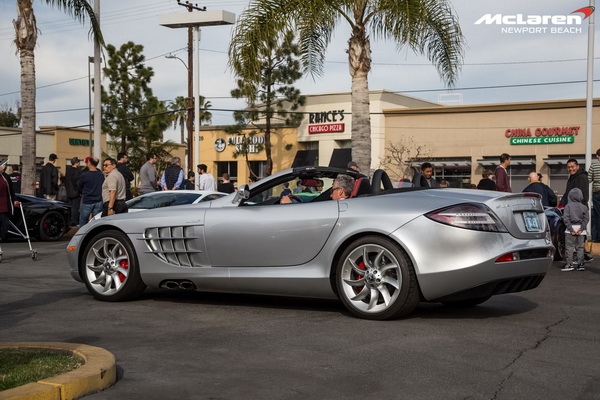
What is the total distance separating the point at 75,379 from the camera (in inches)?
171

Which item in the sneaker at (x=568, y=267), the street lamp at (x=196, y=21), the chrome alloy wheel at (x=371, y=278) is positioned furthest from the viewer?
the street lamp at (x=196, y=21)

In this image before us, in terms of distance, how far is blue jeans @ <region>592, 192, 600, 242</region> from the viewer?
15097 mm

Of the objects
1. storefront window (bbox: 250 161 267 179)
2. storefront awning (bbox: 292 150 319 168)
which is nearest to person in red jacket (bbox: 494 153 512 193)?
storefront awning (bbox: 292 150 319 168)

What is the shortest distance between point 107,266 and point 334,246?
2.63 m

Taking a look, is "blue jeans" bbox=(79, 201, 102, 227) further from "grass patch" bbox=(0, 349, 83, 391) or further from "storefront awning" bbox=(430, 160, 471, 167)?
"storefront awning" bbox=(430, 160, 471, 167)

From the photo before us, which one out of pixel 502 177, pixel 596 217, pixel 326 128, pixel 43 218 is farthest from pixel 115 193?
pixel 326 128

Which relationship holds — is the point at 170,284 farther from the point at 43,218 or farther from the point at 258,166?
the point at 258,166

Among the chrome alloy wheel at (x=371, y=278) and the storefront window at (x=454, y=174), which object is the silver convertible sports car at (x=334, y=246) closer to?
the chrome alloy wheel at (x=371, y=278)

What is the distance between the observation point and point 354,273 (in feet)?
22.8

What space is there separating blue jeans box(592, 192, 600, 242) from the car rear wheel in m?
9.56

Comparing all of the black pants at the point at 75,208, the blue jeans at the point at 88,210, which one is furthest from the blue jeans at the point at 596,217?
the black pants at the point at 75,208

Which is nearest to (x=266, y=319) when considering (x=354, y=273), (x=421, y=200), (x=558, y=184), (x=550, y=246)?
(x=354, y=273)

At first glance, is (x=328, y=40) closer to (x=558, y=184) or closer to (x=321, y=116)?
(x=558, y=184)

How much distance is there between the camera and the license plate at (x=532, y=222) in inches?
272
